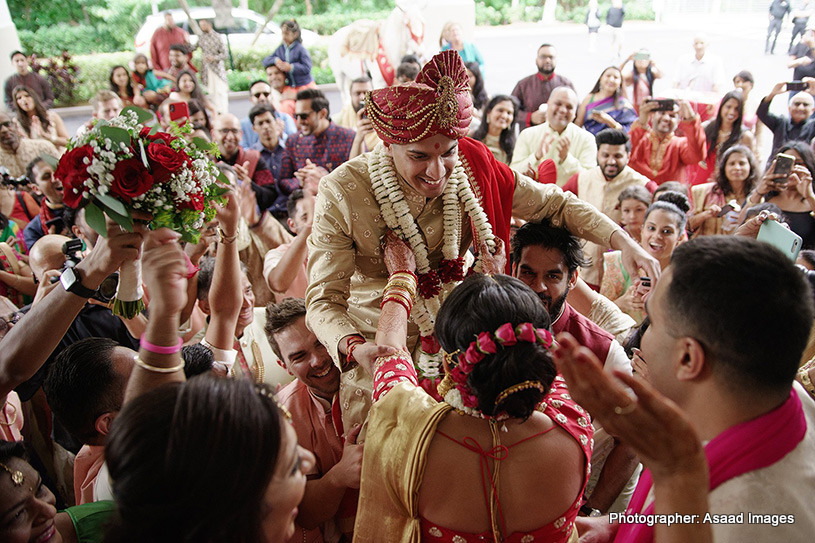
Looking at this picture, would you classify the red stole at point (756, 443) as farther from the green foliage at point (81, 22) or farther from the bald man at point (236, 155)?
the green foliage at point (81, 22)

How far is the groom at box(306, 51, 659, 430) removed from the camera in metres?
2.13

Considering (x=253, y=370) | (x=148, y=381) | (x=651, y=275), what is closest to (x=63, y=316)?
(x=148, y=381)

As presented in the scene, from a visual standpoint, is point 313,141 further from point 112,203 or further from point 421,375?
point 112,203

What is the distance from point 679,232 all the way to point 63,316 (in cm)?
321

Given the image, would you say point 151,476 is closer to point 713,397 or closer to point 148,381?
point 148,381

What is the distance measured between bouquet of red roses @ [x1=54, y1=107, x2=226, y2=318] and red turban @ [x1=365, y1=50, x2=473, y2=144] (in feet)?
2.17

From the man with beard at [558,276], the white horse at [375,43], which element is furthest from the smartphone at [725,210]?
the white horse at [375,43]

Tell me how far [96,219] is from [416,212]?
1169 millimetres

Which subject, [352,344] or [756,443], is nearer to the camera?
[756,443]

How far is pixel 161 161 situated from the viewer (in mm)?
1797

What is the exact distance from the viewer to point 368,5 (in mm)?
17453

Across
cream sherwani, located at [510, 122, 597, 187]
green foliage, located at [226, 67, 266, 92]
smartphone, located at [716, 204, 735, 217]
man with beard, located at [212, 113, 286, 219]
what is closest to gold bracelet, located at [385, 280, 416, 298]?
smartphone, located at [716, 204, 735, 217]

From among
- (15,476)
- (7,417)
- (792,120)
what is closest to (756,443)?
(15,476)

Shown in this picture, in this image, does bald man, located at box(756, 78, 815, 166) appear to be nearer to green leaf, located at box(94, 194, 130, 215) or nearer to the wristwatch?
green leaf, located at box(94, 194, 130, 215)
